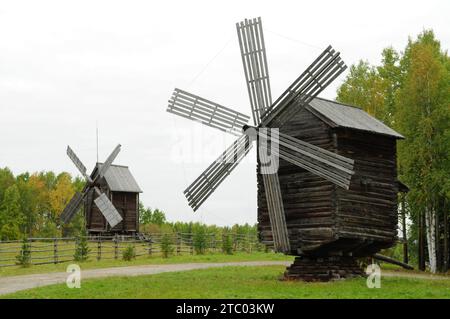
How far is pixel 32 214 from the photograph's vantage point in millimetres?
79188

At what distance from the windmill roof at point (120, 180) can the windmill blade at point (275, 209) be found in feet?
90.7

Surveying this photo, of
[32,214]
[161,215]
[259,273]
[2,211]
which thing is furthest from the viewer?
[161,215]

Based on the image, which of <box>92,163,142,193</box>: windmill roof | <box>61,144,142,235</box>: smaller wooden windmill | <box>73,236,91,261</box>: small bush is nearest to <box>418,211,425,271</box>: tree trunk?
<box>73,236,91,261</box>: small bush

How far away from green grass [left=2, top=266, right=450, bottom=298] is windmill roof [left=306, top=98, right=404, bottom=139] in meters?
5.23

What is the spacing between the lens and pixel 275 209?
22.3m

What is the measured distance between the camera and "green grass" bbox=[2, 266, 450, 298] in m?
18.9

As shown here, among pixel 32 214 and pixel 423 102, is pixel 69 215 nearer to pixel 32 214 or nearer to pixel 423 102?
pixel 423 102

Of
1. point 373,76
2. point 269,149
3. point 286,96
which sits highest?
point 373,76

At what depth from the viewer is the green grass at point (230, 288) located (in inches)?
746

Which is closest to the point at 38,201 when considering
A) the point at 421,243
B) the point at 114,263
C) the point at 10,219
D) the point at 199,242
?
the point at 10,219

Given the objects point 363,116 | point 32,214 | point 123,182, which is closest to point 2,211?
point 32,214

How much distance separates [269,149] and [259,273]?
23.1 feet

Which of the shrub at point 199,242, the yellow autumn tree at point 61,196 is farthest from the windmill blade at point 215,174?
the yellow autumn tree at point 61,196

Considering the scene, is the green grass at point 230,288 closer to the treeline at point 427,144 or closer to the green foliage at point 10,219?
the treeline at point 427,144
